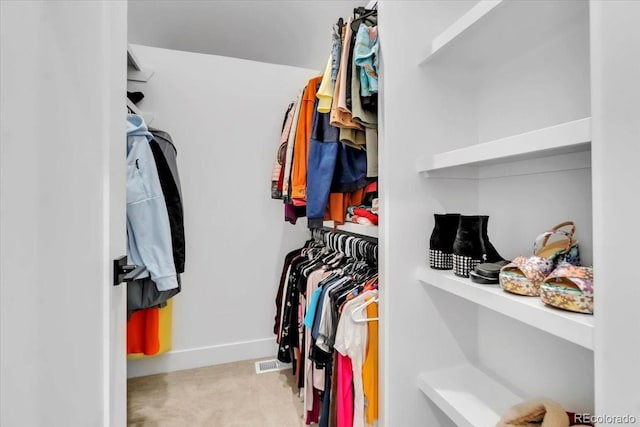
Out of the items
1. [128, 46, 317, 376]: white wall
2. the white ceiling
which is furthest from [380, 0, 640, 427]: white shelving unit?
[128, 46, 317, 376]: white wall

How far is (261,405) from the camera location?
1801 millimetres

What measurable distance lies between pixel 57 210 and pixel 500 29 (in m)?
1.17

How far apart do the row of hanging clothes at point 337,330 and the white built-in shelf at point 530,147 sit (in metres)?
0.53

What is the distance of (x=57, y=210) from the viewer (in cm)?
52

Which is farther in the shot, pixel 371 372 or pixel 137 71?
pixel 137 71

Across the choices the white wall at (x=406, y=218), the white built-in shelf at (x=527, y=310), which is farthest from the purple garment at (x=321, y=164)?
the white built-in shelf at (x=527, y=310)

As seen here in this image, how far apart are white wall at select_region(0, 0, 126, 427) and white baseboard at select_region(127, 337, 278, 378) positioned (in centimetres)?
152

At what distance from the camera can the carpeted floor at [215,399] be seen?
168cm

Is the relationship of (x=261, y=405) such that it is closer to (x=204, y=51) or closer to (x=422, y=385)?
(x=422, y=385)

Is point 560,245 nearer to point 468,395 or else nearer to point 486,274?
point 486,274

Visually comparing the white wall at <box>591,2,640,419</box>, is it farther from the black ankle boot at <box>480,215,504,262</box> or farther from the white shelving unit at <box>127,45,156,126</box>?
the white shelving unit at <box>127,45,156,126</box>

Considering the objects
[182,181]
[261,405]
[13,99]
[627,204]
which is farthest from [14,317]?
[182,181]

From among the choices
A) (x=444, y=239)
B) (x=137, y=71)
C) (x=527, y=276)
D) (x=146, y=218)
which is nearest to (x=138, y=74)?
(x=137, y=71)

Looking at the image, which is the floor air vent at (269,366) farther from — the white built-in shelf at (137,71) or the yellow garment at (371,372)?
the white built-in shelf at (137,71)
